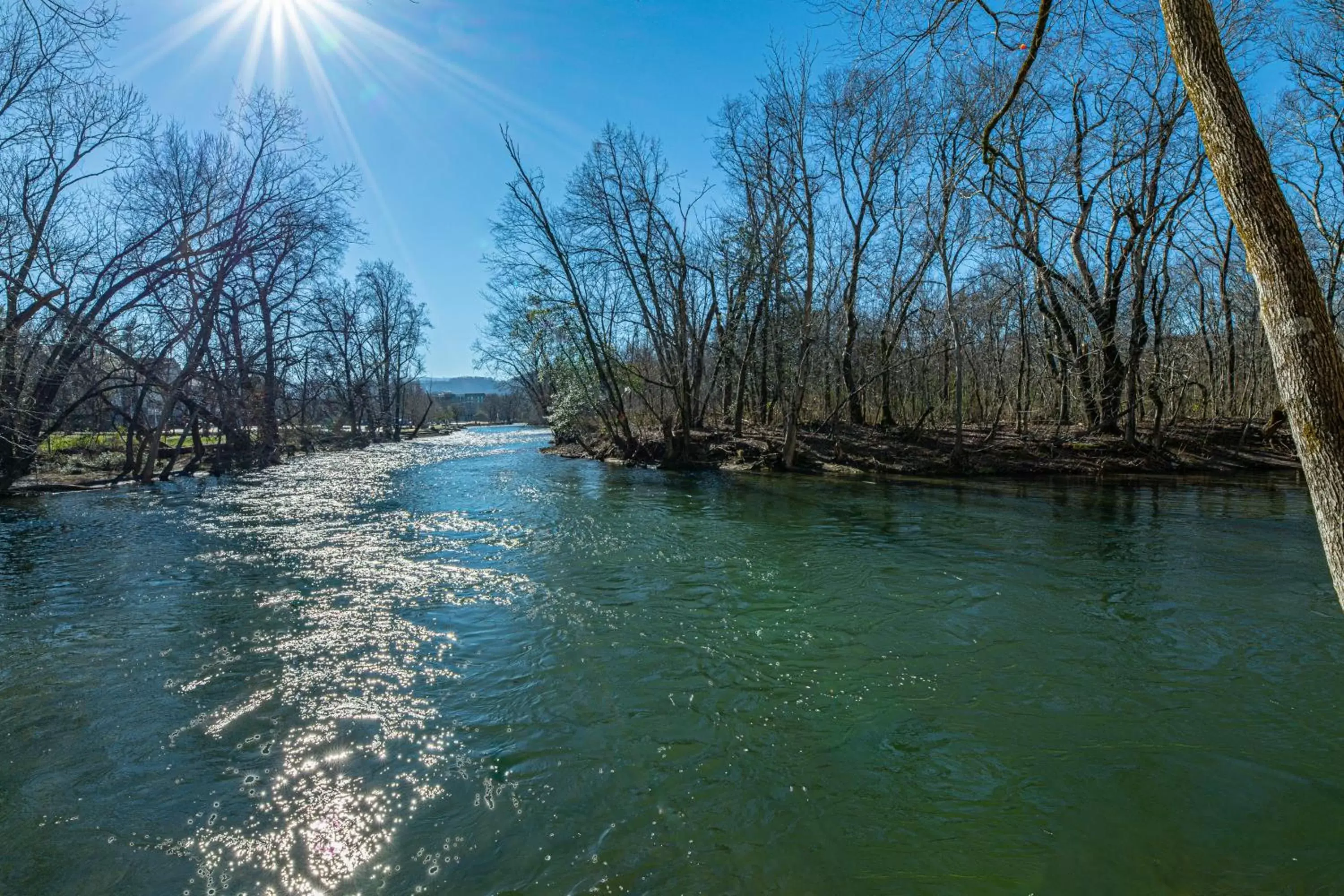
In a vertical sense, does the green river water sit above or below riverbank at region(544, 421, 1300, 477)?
below

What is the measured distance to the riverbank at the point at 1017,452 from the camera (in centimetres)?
1767

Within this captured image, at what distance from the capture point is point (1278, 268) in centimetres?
241

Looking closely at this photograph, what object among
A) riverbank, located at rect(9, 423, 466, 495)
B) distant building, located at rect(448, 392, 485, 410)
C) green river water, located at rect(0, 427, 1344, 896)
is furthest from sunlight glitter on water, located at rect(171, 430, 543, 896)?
distant building, located at rect(448, 392, 485, 410)

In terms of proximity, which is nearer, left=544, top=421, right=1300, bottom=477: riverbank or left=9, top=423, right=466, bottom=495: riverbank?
left=9, top=423, right=466, bottom=495: riverbank

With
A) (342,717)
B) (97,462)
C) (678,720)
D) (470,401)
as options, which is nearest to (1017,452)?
(678,720)

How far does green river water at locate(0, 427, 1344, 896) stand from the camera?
9.32 feet

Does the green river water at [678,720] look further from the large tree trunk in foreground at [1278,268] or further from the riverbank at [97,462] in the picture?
the riverbank at [97,462]

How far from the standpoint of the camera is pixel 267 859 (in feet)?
9.32

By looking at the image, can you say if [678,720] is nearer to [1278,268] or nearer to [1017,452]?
[1278,268]

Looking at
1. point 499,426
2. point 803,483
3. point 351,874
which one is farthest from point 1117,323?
point 499,426

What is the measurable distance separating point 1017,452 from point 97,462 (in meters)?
31.6

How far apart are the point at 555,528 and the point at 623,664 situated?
6.32m

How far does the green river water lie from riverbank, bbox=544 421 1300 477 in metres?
9.48

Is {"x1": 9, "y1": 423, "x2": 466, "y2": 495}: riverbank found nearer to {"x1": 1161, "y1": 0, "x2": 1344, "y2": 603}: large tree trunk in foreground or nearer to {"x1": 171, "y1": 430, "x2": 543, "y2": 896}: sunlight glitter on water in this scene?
{"x1": 171, "y1": 430, "x2": 543, "y2": 896}: sunlight glitter on water
